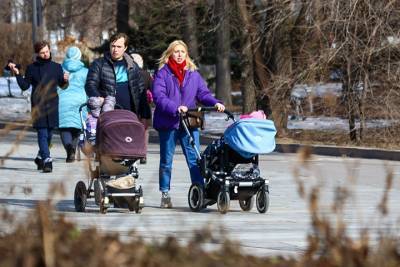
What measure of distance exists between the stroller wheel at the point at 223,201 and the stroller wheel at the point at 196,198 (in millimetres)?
287

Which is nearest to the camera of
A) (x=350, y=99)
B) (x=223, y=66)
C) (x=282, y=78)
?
(x=350, y=99)

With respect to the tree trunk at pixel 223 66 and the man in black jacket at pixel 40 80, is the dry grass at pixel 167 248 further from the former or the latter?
the tree trunk at pixel 223 66

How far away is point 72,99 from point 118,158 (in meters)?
7.91

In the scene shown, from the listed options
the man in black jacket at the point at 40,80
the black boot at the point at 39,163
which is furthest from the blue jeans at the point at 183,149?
the black boot at the point at 39,163

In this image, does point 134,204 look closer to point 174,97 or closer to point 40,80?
point 174,97

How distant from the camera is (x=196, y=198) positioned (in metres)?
13.2

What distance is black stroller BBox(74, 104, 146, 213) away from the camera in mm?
12500

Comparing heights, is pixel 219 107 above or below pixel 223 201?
above

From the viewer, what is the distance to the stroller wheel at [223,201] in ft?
42.0

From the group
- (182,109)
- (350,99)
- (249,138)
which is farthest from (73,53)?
(350,99)

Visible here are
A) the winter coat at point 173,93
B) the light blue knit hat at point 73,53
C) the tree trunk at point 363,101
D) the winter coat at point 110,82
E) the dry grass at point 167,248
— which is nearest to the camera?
the dry grass at point 167,248

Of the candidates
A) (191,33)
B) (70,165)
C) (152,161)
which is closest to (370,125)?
(152,161)

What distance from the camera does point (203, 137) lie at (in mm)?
27500

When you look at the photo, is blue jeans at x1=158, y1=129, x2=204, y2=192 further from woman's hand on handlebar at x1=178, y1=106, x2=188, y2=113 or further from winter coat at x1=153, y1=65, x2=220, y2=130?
woman's hand on handlebar at x1=178, y1=106, x2=188, y2=113
